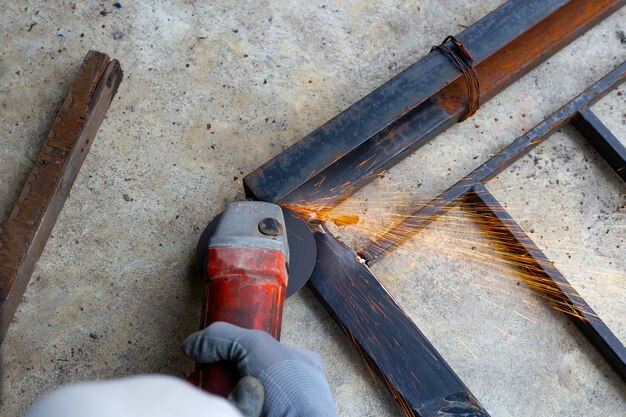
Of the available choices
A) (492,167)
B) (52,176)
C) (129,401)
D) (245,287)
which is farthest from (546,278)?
(52,176)

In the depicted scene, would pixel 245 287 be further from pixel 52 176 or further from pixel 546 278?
pixel 546 278

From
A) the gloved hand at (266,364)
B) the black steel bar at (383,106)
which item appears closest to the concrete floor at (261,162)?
the black steel bar at (383,106)

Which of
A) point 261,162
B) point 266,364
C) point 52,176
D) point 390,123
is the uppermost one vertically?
point 390,123

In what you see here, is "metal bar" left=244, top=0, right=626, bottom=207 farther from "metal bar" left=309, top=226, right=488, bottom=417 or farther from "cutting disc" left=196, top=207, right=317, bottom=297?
"metal bar" left=309, top=226, right=488, bottom=417

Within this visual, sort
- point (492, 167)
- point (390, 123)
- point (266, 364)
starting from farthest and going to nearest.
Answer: point (492, 167), point (390, 123), point (266, 364)

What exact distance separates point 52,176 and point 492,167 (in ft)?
6.12

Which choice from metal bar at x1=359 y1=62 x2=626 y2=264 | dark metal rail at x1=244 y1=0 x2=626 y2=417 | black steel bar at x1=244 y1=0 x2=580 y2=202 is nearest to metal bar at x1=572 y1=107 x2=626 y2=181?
metal bar at x1=359 y1=62 x2=626 y2=264

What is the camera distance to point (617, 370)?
8.50ft

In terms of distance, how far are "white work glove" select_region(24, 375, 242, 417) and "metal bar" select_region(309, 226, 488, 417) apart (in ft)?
3.93

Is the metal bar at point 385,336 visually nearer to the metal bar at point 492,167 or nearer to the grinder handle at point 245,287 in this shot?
the metal bar at point 492,167

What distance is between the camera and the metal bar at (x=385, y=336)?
236 cm

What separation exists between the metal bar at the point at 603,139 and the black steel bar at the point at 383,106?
19.6 inches

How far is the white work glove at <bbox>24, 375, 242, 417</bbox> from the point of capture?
1185 millimetres

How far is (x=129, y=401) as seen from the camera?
1215 mm
